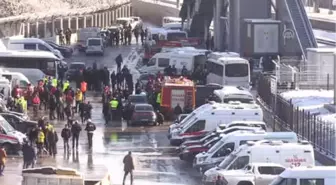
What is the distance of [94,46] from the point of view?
3280 inches

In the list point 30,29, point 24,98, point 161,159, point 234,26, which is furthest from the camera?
point 30,29

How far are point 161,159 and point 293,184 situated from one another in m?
14.3

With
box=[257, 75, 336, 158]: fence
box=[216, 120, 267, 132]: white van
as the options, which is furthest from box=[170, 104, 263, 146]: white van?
box=[257, 75, 336, 158]: fence

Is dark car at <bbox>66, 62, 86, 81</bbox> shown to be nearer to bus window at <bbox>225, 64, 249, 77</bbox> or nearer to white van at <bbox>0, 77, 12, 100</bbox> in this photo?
bus window at <bbox>225, 64, 249, 77</bbox>

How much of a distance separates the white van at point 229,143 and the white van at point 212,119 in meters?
4.90

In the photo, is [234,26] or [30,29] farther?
[30,29]

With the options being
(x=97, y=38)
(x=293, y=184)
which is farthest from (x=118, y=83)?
(x=293, y=184)

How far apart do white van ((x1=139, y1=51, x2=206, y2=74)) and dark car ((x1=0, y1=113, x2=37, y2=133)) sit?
19984mm

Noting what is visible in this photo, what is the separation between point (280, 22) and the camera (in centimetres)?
6806

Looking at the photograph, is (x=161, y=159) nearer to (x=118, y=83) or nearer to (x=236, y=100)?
(x=236, y=100)

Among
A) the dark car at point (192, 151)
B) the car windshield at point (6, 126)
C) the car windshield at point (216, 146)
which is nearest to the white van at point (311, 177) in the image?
the car windshield at point (216, 146)

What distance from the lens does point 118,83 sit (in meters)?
60.3

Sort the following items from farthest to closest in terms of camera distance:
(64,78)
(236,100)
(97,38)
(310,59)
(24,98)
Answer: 1. (97,38)
2. (64,78)
3. (310,59)
4. (24,98)
5. (236,100)

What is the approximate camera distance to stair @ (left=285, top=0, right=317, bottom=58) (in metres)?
66.9
